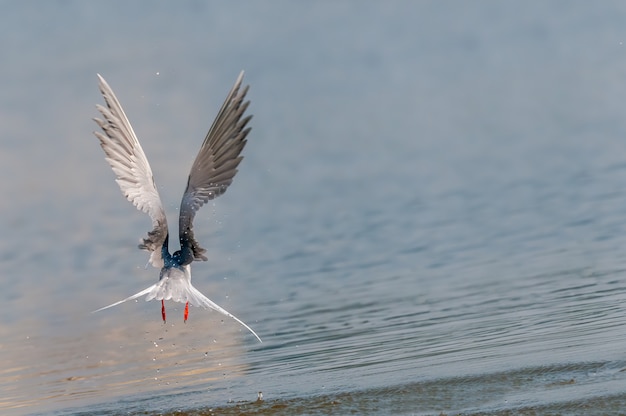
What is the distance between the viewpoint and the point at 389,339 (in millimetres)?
8984

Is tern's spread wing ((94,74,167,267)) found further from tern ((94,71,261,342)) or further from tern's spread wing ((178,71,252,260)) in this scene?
tern's spread wing ((178,71,252,260))

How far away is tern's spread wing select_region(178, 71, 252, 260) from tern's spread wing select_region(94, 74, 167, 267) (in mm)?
177

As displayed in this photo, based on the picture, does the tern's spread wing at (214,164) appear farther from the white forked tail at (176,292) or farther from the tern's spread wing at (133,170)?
the white forked tail at (176,292)

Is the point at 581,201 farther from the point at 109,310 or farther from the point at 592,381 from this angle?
the point at 592,381

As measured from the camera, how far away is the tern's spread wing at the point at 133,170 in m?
8.32

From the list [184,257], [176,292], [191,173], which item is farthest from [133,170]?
[176,292]

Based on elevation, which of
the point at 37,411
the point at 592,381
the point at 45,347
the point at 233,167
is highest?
the point at 233,167

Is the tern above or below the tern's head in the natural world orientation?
above

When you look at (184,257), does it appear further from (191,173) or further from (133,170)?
(133,170)

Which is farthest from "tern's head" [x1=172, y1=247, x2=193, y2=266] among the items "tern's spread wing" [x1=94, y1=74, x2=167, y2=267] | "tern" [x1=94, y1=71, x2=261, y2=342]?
"tern's spread wing" [x1=94, y1=74, x2=167, y2=267]

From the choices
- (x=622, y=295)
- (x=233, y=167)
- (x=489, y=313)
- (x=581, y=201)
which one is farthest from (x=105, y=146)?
(x=581, y=201)

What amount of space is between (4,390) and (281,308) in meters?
2.54

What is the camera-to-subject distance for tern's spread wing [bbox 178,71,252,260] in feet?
27.0

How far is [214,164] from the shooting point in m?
8.38
